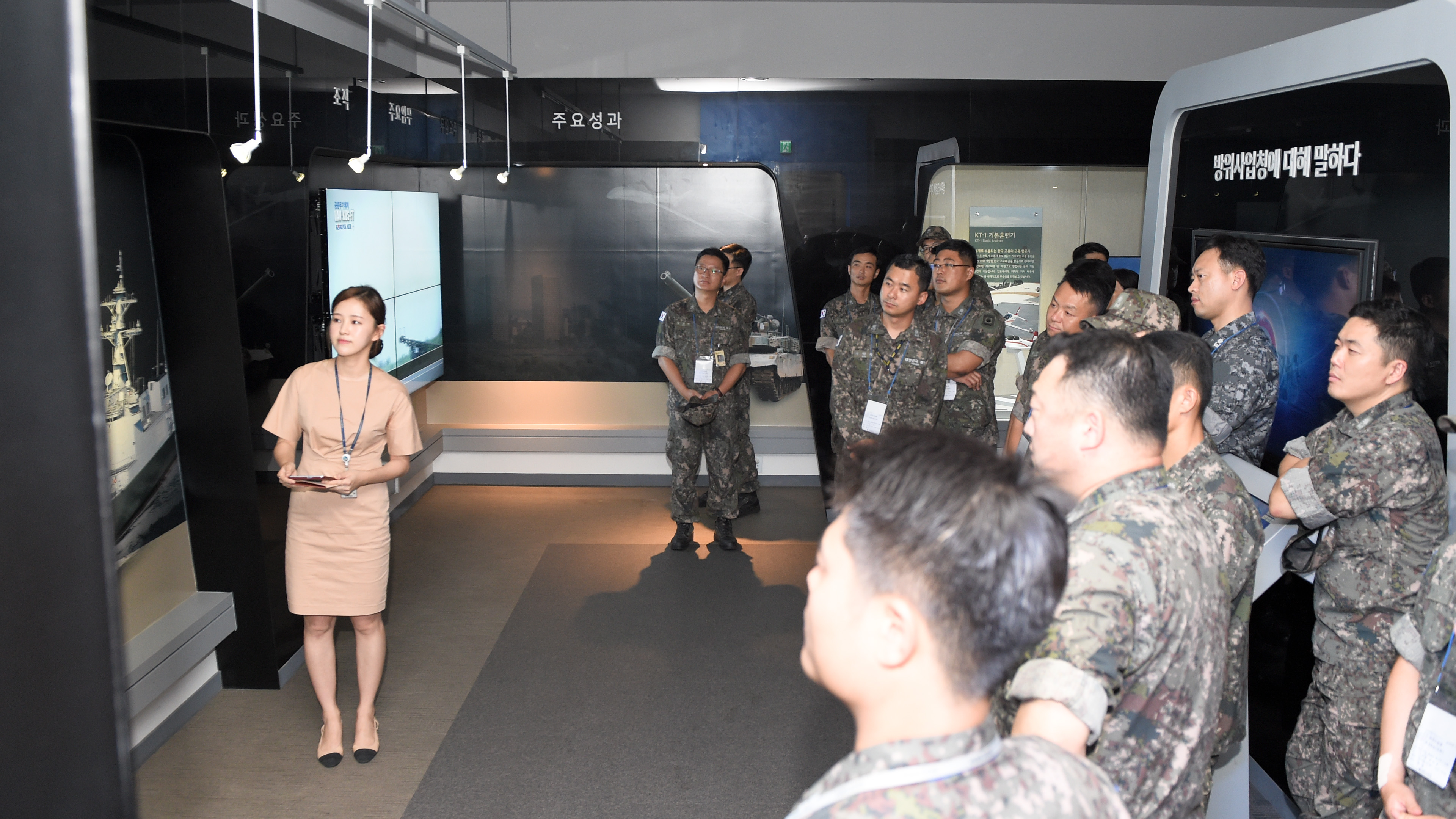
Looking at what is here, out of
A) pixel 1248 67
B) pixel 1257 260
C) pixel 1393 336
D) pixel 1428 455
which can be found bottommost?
pixel 1428 455

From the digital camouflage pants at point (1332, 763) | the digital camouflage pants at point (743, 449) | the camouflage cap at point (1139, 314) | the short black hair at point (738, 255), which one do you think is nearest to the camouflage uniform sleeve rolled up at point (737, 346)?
the digital camouflage pants at point (743, 449)

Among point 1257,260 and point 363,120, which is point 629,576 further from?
point 1257,260

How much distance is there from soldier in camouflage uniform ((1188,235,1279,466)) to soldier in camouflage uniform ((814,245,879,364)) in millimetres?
2756

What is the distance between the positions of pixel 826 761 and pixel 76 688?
294cm

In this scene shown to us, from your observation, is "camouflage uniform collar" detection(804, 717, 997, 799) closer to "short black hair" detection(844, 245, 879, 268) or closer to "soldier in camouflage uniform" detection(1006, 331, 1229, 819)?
"soldier in camouflage uniform" detection(1006, 331, 1229, 819)

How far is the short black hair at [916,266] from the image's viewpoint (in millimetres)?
4477

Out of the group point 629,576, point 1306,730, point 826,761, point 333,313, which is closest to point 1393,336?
point 1306,730

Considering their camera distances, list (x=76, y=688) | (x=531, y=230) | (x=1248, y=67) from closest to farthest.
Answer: (x=76, y=688)
(x=1248, y=67)
(x=531, y=230)

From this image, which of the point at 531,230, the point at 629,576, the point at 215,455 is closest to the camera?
the point at 215,455

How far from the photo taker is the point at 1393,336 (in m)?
2.46

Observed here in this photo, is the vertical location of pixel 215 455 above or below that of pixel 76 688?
below

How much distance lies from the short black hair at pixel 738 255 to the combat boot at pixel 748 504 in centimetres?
145

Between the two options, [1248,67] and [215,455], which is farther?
[215,455]

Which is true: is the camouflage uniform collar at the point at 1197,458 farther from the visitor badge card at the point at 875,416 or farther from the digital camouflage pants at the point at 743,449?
the digital camouflage pants at the point at 743,449
